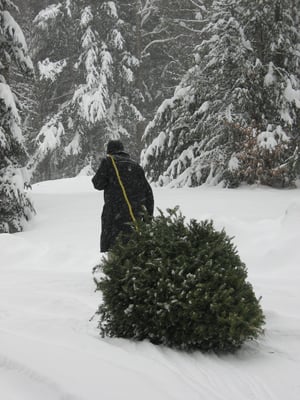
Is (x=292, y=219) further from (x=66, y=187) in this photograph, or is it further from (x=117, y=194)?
(x=66, y=187)

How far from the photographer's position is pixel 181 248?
3932 millimetres

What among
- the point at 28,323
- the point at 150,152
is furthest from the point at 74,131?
the point at 28,323

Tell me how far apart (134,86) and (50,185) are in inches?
362

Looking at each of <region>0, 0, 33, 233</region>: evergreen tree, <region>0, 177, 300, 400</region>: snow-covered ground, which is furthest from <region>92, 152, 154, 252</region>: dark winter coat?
<region>0, 0, 33, 233</region>: evergreen tree

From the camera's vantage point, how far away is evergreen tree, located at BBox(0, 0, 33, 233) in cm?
1047

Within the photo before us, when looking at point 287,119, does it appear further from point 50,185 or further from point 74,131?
point 74,131

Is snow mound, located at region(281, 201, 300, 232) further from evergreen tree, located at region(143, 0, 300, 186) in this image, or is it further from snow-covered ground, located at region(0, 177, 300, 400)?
evergreen tree, located at region(143, 0, 300, 186)

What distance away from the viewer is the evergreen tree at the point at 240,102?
1256 cm

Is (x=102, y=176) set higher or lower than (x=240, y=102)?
lower

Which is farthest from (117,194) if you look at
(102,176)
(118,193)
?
(102,176)

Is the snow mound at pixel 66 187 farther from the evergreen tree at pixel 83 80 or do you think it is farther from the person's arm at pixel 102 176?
the person's arm at pixel 102 176

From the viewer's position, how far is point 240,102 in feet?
43.2

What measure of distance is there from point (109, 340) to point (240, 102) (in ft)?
33.9

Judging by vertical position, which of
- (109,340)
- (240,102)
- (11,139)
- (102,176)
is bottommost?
(109,340)
